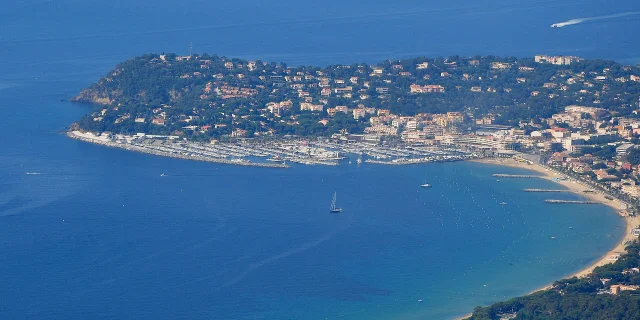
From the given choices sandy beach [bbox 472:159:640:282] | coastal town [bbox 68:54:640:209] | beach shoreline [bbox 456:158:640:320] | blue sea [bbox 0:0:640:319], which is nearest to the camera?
blue sea [bbox 0:0:640:319]

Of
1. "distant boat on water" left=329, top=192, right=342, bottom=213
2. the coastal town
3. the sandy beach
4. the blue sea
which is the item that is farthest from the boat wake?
"distant boat on water" left=329, top=192, right=342, bottom=213

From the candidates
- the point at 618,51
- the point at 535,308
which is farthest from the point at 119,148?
the point at 618,51

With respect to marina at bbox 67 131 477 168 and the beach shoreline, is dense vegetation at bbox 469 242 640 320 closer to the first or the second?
the beach shoreline

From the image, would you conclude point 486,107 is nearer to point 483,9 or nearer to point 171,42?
point 171,42

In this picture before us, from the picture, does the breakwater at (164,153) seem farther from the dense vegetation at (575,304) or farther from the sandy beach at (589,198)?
the dense vegetation at (575,304)

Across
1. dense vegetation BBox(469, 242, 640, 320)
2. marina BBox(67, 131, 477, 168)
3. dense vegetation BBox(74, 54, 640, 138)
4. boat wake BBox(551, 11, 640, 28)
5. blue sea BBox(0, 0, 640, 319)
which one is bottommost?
dense vegetation BBox(469, 242, 640, 320)

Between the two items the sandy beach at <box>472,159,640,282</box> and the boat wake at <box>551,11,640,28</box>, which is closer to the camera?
the sandy beach at <box>472,159,640,282</box>

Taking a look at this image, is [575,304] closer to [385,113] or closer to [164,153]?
[164,153]
